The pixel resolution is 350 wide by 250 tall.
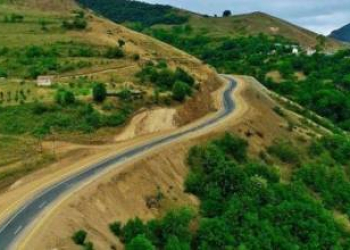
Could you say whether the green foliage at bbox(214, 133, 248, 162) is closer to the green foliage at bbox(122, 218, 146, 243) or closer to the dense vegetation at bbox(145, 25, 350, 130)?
the green foliage at bbox(122, 218, 146, 243)

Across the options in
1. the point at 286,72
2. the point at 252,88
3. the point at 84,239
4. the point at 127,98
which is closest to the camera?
the point at 84,239

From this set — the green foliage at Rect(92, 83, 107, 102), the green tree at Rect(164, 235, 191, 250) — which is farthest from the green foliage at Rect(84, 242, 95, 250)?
the green foliage at Rect(92, 83, 107, 102)

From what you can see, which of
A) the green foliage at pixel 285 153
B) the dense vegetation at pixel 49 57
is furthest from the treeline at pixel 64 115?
the green foliage at pixel 285 153

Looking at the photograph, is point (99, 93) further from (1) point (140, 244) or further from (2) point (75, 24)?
(2) point (75, 24)

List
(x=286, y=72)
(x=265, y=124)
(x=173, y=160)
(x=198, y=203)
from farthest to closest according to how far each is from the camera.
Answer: (x=286, y=72) < (x=265, y=124) < (x=173, y=160) < (x=198, y=203)

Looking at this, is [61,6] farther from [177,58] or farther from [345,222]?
[345,222]

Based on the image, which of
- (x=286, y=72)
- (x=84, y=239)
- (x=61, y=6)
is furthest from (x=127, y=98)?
(x=286, y=72)
